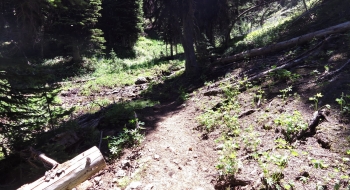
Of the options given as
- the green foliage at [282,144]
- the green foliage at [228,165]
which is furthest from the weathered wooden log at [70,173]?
the green foliage at [282,144]

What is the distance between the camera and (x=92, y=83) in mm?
16844

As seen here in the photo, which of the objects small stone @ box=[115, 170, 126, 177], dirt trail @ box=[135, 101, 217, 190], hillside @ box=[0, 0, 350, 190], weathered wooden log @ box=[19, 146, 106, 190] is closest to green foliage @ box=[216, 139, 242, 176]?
hillside @ box=[0, 0, 350, 190]

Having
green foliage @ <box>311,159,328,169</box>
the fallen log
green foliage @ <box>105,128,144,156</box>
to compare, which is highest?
the fallen log

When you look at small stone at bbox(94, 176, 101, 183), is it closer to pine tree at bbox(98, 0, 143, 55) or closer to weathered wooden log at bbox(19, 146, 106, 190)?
weathered wooden log at bbox(19, 146, 106, 190)

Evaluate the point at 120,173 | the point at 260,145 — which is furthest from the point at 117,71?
the point at 260,145

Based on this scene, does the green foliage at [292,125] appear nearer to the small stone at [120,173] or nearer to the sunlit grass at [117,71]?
the small stone at [120,173]

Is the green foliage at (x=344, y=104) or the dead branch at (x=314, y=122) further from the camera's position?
the green foliage at (x=344, y=104)

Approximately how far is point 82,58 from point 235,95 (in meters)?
19.2

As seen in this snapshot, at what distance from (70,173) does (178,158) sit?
2.11 metres

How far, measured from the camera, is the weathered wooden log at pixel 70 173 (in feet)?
11.4

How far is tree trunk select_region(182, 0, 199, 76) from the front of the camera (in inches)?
517

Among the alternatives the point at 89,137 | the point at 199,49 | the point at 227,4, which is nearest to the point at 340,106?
the point at 89,137

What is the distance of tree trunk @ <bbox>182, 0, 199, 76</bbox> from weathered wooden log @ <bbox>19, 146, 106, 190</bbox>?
10126 mm

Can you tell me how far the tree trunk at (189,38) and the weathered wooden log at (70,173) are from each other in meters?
10.1
